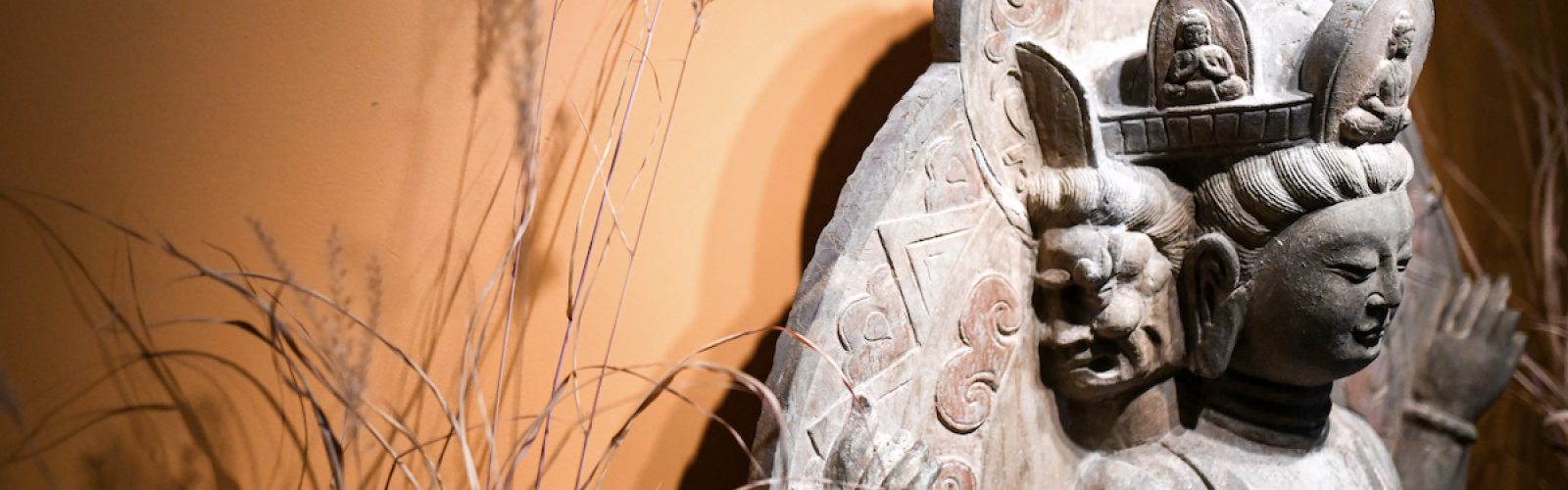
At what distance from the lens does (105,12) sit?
2.99 ft

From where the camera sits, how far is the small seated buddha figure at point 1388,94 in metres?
1.14

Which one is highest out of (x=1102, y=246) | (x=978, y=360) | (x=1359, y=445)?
(x=1102, y=246)

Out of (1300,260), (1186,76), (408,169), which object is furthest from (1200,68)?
(408,169)

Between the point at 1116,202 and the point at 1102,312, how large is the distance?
14 cm

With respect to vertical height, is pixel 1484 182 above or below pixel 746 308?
below

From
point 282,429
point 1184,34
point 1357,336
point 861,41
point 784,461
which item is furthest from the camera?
point 861,41

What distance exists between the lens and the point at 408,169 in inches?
41.4

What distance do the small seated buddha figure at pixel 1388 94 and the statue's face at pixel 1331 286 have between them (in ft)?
0.30

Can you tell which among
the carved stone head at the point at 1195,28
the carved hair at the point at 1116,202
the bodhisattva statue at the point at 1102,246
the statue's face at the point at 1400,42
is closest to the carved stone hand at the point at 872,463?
the bodhisattva statue at the point at 1102,246

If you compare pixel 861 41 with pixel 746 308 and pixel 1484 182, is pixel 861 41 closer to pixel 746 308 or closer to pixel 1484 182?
pixel 746 308

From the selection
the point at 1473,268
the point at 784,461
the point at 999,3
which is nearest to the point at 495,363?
the point at 784,461

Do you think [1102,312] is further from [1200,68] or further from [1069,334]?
[1200,68]

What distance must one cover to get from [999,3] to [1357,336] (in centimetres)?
61

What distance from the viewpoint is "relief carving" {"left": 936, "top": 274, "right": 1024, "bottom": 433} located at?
1.16 meters
